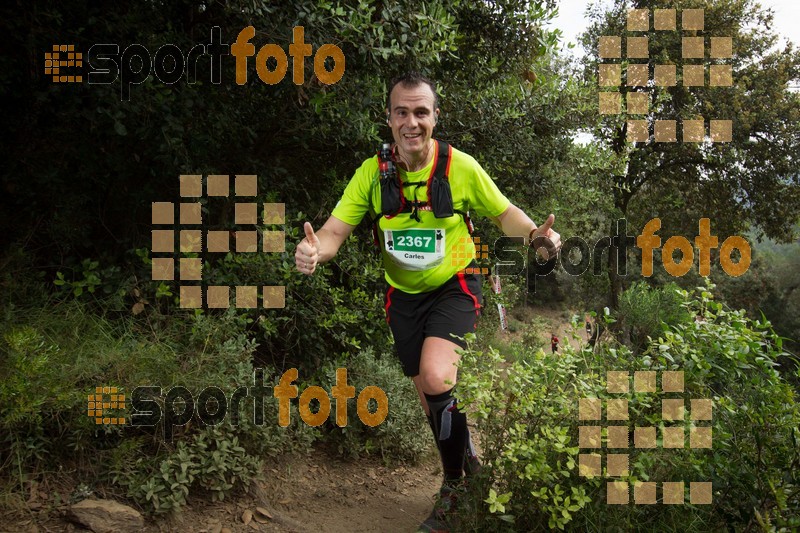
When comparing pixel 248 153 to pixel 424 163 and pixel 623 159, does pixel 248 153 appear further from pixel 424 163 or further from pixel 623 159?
pixel 623 159

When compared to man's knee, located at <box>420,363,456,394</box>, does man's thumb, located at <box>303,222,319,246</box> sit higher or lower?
higher

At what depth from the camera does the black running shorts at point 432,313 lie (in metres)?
3.86

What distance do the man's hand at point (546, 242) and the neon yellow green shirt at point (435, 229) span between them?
1.33ft

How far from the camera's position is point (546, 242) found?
3543 mm

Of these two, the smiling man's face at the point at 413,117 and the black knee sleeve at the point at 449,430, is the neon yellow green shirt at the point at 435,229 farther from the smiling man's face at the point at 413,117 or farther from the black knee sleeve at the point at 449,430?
the black knee sleeve at the point at 449,430

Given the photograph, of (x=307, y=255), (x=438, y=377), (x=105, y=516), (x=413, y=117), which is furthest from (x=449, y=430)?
(x=105, y=516)

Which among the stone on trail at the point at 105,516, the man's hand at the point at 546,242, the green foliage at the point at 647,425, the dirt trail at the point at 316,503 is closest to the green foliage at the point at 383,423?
the dirt trail at the point at 316,503

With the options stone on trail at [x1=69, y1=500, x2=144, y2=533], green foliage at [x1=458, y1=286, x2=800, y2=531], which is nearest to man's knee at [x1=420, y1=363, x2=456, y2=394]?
green foliage at [x1=458, y1=286, x2=800, y2=531]

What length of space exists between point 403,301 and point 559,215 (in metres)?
4.87

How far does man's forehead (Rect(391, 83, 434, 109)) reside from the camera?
3.85 m

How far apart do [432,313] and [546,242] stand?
883 mm

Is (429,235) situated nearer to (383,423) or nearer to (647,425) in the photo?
(647,425)

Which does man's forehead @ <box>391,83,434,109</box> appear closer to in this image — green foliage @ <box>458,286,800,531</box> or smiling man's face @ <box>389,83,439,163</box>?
smiling man's face @ <box>389,83,439,163</box>

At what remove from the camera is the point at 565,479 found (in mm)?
3176
